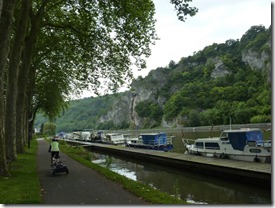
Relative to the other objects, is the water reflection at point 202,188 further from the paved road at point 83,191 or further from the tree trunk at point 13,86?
the tree trunk at point 13,86

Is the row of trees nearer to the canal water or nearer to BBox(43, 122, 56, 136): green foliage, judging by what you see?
the canal water

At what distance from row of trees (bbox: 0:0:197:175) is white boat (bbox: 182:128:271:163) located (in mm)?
10026

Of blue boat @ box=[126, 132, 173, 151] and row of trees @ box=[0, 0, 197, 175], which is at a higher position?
row of trees @ box=[0, 0, 197, 175]

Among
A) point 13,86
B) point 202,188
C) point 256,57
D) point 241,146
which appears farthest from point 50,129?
point 202,188

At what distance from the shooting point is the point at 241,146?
25281 mm

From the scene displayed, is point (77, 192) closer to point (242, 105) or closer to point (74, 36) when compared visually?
point (74, 36)

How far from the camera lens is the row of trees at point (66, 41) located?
1767 centimetres

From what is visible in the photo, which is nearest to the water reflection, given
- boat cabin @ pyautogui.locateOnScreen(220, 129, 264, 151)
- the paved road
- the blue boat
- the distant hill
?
boat cabin @ pyautogui.locateOnScreen(220, 129, 264, 151)

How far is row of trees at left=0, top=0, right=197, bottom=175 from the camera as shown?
696 inches

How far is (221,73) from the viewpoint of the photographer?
152m

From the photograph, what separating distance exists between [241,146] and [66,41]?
18.1 meters

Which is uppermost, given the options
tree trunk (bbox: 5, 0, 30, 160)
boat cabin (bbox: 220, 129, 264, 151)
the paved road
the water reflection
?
tree trunk (bbox: 5, 0, 30, 160)

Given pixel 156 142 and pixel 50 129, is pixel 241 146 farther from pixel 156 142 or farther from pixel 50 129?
pixel 50 129

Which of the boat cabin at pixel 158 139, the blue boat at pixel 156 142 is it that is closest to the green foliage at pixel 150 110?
the blue boat at pixel 156 142
